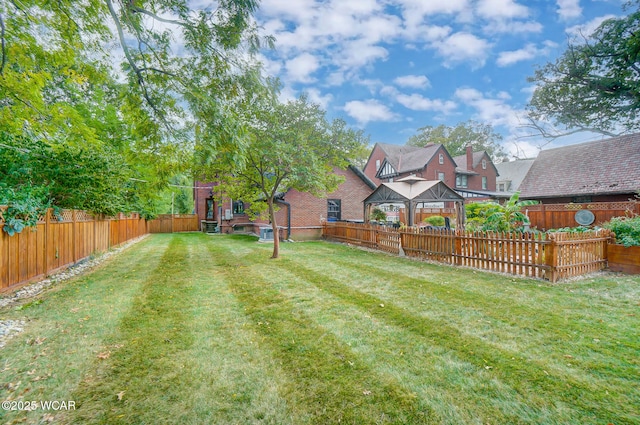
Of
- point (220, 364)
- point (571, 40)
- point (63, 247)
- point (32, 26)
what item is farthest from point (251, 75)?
point (571, 40)

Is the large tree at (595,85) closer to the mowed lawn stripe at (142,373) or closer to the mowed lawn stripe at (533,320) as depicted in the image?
the mowed lawn stripe at (533,320)

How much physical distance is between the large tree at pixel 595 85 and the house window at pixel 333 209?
14.7 m

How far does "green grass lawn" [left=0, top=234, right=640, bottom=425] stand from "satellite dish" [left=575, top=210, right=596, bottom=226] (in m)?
12.1

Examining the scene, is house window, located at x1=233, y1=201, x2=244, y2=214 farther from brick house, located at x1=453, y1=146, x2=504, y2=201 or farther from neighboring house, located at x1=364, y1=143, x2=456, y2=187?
brick house, located at x1=453, y1=146, x2=504, y2=201

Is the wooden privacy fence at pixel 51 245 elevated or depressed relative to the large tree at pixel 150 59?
depressed

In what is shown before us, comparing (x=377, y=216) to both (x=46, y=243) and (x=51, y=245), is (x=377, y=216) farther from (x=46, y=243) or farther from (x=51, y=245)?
(x=46, y=243)

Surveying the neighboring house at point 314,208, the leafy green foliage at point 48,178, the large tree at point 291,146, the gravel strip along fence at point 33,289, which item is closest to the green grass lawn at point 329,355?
the gravel strip along fence at point 33,289

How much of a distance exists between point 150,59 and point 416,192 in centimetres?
1102

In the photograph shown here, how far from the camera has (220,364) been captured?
325 cm

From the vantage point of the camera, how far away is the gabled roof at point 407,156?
120 feet

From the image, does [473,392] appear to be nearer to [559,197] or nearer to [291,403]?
[291,403]

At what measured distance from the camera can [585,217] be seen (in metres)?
15.7

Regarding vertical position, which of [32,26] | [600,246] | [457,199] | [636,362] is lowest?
[636,362]

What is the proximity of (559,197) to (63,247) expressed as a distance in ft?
83.4
